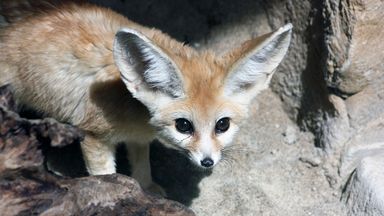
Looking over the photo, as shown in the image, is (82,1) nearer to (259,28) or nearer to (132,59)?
(132,59)

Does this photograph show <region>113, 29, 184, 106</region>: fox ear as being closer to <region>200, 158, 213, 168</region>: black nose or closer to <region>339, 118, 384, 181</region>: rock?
<region>200, 158, 213, 168</region>: black nose

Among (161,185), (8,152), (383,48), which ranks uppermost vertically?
(383,48)

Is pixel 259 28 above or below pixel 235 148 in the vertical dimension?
above

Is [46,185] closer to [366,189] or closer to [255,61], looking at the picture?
[255,61]

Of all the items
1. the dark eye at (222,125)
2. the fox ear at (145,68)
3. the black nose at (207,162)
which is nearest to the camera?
the fox ear at (145,68)

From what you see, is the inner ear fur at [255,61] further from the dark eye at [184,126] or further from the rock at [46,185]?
the rock at [46,185]

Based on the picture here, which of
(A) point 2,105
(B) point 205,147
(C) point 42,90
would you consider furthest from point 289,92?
(A) point 2,105

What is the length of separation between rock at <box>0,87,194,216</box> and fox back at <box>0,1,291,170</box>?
0.43 metres

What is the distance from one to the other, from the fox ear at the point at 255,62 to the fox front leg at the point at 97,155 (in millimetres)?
832

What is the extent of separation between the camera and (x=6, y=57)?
4.05 m

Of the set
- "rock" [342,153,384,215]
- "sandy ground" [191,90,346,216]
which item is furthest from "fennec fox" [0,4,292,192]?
"rock" [342,153,384,215]

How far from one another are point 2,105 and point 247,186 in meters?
1.92

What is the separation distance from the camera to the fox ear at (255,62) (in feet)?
11.2

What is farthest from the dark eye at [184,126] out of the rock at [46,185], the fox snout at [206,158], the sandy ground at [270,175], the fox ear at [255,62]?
the sandy ground at [270,175]
